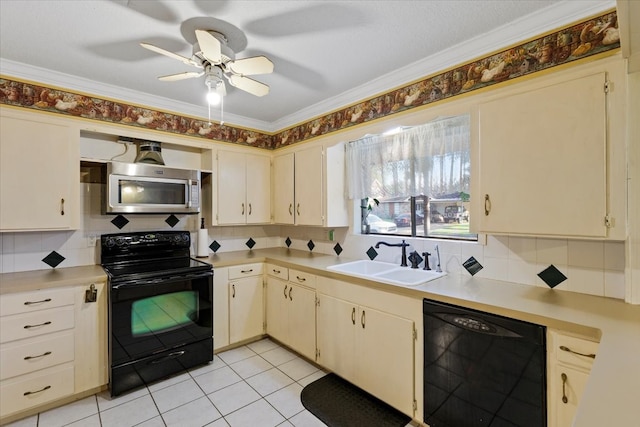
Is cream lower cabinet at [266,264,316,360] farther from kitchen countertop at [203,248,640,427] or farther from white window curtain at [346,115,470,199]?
white window curtain at [346,115,470,199]

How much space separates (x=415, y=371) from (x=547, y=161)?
1.42 meters

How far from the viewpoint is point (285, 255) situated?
324 centimetres

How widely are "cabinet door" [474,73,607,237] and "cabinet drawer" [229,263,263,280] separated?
2104mm

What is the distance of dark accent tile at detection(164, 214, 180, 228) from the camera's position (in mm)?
3113

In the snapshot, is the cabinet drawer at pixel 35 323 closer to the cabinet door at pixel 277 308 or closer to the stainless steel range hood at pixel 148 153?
the stainless steel range hood at pixel 148 153

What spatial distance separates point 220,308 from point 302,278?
34.3 inches

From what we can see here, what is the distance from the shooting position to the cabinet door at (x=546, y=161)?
4.73 feet

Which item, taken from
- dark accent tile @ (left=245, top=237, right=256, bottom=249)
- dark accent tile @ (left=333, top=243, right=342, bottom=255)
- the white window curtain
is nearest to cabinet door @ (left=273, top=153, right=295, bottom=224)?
dark accent tile @ (left=245, top=237, right=256, bottom=249)

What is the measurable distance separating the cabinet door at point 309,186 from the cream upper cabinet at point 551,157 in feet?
5.02

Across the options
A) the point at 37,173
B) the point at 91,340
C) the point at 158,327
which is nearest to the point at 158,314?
the point at 158,327

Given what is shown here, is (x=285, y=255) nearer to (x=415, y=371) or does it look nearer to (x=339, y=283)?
(x=339, y=283)

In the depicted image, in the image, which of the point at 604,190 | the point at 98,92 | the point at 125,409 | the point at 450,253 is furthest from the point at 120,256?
the point at 604,190

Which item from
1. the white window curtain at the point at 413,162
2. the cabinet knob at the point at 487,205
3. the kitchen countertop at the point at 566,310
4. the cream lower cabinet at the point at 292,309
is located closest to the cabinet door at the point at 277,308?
the cream lower cabinet at the point at 292,309

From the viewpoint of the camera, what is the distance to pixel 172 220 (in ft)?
10.3
